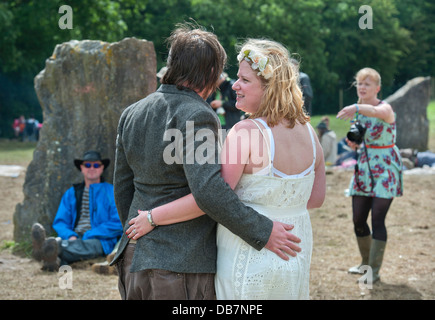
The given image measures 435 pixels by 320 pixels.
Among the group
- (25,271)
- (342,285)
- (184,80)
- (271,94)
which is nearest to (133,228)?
(184,80)

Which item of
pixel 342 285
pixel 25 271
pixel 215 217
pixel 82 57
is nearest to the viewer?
pixel 215 217

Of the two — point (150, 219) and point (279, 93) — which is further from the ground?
point (279, 93)

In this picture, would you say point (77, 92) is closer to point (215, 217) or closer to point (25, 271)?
point (25, 271)

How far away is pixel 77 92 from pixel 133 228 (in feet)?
13.6

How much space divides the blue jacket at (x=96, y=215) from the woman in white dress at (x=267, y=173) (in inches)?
136

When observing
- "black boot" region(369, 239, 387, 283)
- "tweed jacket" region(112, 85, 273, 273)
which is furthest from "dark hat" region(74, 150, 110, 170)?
"tweed jacket" region(112, 85, 273, 273)

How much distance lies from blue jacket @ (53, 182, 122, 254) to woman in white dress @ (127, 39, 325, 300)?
3.46 meters

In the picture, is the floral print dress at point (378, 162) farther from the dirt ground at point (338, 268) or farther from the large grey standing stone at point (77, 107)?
the large grey standing stone at point (77, 107)

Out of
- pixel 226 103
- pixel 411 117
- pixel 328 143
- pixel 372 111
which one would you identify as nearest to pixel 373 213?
pixel 372 111

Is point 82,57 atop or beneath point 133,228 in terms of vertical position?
atop

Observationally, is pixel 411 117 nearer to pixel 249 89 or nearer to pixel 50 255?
pixel 50 255

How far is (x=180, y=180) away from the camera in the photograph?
229 centimetres

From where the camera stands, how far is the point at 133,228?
7.67 feet

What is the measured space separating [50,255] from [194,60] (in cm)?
352
